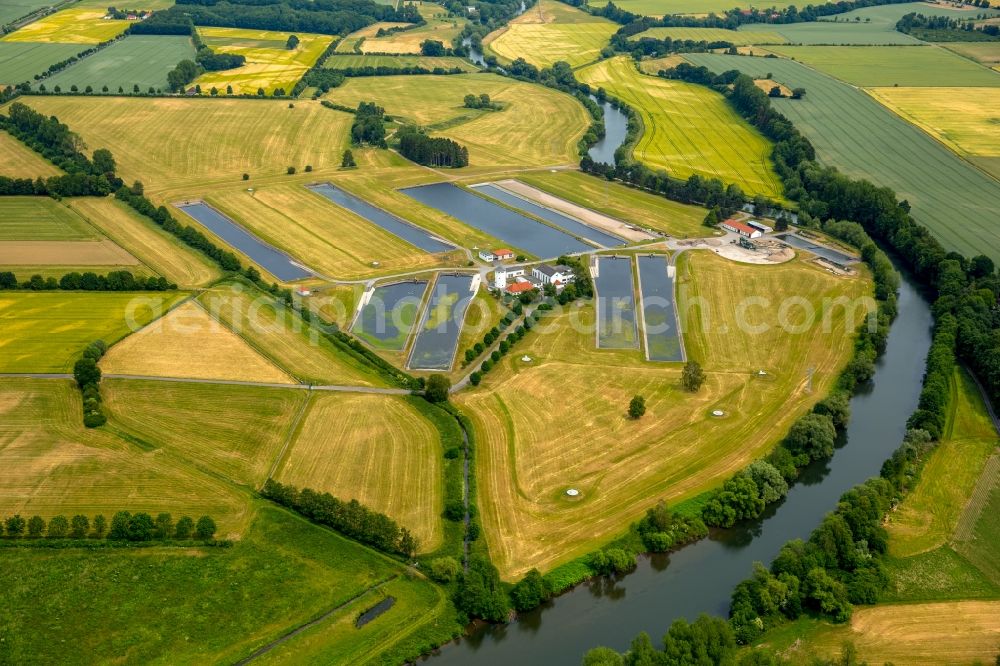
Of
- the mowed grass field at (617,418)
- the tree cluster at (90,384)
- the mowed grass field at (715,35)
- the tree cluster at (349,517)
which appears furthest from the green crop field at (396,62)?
the tree cluster at (349,517)

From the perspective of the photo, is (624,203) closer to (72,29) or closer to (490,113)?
(490,113)

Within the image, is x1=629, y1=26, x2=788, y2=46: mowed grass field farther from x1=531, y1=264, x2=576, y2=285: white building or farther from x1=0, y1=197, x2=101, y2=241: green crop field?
x1=0, y1=197, x2=101, y2=241: green crop field

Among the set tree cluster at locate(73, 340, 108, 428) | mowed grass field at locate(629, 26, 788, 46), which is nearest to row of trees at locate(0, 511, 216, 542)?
tree cluster at locate(73, 340, 108, 428)

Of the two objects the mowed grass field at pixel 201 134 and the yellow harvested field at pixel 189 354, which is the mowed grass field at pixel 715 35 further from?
the yellow harvested field at pixel 189 354

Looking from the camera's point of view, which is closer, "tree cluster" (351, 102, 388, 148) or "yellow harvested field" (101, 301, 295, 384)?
"yellow harvested field" (101, 301, 295, 384)

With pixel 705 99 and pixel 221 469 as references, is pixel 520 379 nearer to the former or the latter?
pixel 221 469
